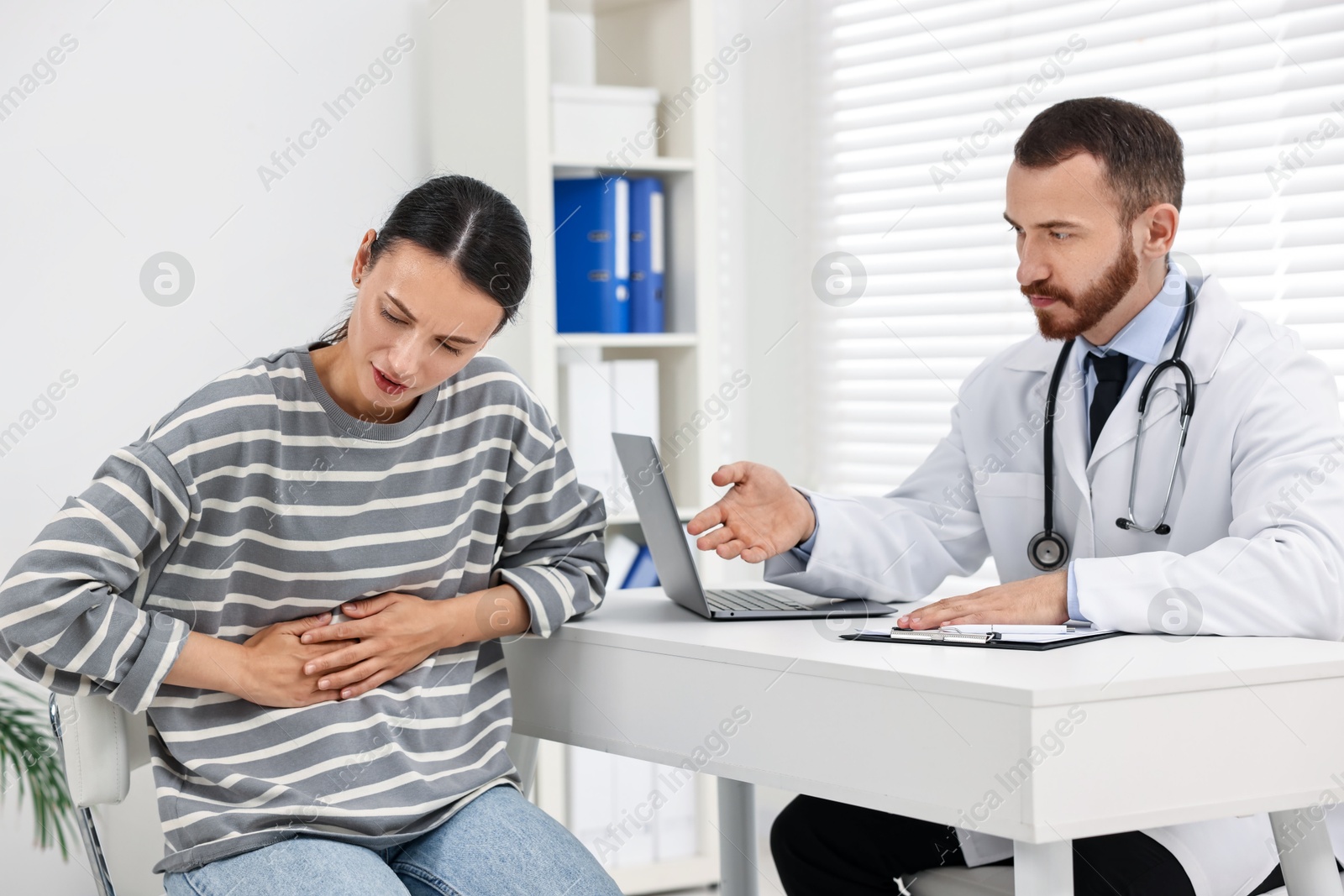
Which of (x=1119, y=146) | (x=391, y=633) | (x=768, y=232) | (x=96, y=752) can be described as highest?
(x=768, y=232)

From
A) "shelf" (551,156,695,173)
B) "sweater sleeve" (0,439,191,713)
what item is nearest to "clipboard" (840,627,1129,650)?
"sweater sleeve" (0,439,191,713)

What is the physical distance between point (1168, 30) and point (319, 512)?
1728 mm

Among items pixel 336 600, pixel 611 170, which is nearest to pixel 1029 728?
pixel 336 600

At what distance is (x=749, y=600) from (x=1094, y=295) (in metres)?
0.55

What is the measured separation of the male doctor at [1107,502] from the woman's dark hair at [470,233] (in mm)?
346

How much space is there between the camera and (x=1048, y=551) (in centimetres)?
153

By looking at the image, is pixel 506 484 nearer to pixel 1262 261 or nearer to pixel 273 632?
pixel 273 632

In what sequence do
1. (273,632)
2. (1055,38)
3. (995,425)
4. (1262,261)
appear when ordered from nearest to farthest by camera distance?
(273,632), (995,425), (1262,261), (1055,38)

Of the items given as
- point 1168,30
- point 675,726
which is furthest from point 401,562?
point 1168,30

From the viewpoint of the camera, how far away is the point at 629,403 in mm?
2465

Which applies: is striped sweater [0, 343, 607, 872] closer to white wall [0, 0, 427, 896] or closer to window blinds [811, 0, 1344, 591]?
white wall [0, 0, 427, 896]

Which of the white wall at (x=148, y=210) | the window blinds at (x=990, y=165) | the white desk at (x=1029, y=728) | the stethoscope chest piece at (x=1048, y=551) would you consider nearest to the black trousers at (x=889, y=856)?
the white desk at (x=1029, y=728)

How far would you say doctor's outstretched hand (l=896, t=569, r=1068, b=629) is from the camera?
1.24 m

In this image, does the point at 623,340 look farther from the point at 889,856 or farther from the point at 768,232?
the point at 889,856
